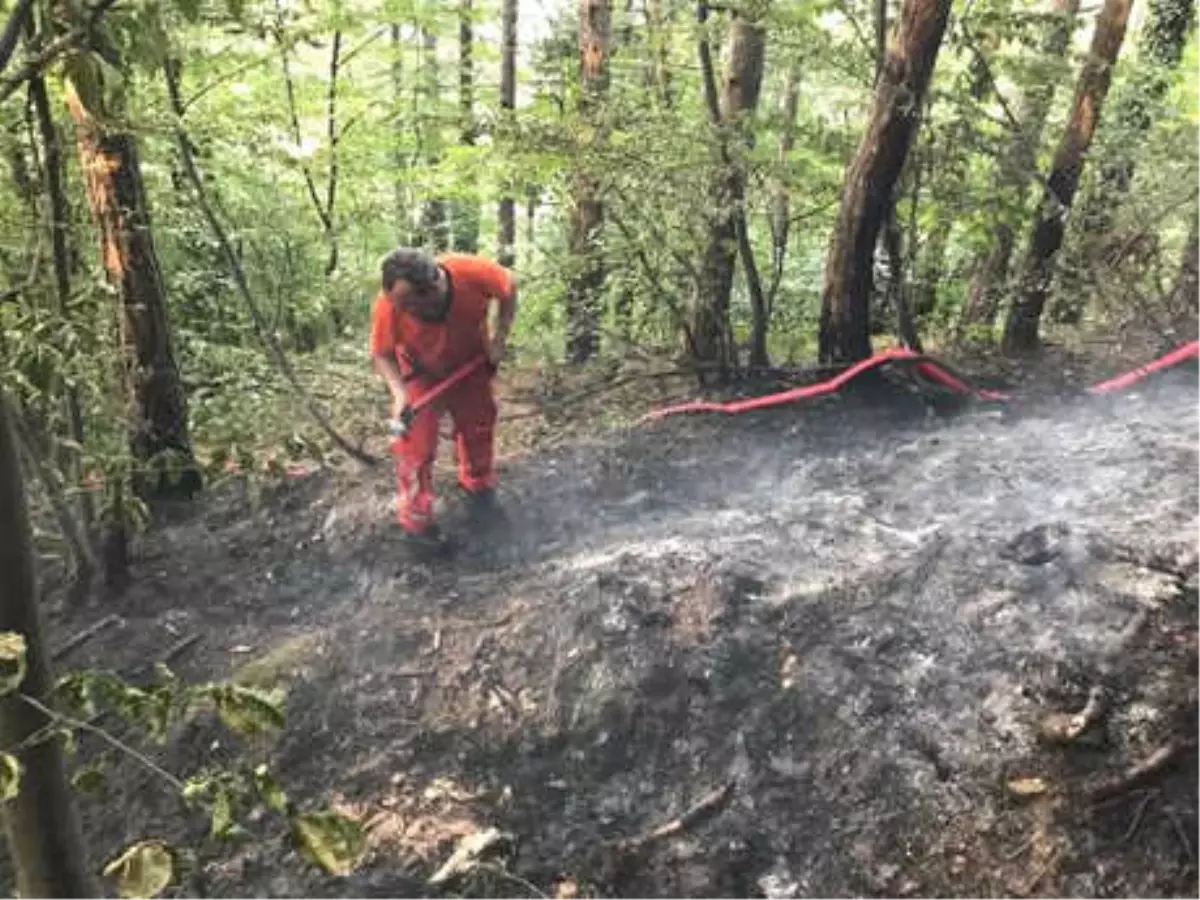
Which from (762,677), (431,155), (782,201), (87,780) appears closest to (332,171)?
(431,155)

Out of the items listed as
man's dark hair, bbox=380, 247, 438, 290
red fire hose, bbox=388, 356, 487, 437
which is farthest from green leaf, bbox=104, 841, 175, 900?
red fire hose, bbox=388, 356, 487, 437

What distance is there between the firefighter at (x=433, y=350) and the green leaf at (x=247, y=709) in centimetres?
388

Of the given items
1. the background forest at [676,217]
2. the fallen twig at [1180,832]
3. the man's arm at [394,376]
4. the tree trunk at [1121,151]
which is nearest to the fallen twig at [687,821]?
the fallen twig at [1180,832]

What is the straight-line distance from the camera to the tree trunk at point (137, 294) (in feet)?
17.4

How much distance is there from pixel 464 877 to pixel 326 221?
7735 millimetres

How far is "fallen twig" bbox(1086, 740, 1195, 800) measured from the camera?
3.01 metres

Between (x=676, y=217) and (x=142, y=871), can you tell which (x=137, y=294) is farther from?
(x=142, y=871)

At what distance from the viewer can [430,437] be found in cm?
566

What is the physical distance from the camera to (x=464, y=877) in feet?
10.8

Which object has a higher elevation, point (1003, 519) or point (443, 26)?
point (443, 26)

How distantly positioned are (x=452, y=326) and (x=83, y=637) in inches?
90.8

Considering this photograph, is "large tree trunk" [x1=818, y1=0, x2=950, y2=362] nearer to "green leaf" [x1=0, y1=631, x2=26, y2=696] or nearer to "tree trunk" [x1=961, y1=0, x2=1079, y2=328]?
"tree trunk" [x1=961, y1=0, x2=1079, y2=328]

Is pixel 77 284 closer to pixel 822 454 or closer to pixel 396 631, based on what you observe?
pixel 396 631

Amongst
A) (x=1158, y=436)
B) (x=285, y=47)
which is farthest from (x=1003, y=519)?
(x=285, y=47)
